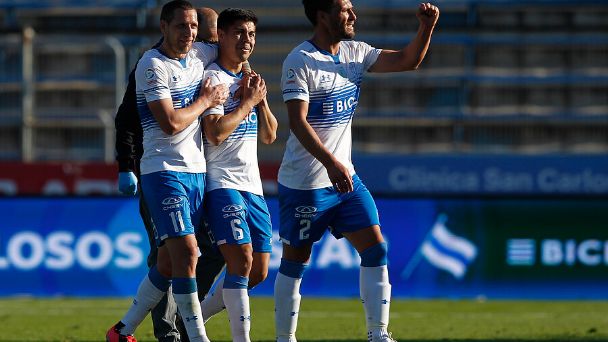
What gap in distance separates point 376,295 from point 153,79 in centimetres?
192

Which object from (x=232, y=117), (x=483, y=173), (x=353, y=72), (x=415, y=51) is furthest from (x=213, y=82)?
(x=483, y=173)

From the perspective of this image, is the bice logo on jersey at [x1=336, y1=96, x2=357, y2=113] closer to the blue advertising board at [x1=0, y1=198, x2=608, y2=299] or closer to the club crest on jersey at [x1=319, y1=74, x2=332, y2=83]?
the club crest on jersey at [x1=319, y1=74, x2=332, y2=83]

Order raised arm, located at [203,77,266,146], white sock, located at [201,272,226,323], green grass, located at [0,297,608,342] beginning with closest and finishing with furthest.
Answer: raised arm, located at [203,77,266,146] < white sock, located at [201,272,226,323] < green grass, located at [0,297,608,342]

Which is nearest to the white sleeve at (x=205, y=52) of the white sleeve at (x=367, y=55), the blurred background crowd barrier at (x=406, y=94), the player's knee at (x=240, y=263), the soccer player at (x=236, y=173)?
the soccer player at (x=236, y=173)

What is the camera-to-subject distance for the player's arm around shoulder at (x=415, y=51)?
7.53 m

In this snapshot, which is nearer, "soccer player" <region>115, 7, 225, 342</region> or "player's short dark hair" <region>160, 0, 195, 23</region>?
"player's short dark hair" <region>160, 0, 195, 23</region>

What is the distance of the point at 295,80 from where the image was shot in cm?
728

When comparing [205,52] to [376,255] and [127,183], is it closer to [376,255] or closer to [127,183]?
[127,183]

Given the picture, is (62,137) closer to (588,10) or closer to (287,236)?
(588,10)

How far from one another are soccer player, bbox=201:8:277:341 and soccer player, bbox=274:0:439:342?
0.19 m

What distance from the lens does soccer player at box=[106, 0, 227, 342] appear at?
280 inches

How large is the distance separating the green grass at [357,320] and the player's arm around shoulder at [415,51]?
8.86 feet

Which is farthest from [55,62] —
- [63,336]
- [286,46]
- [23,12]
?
[63,336]

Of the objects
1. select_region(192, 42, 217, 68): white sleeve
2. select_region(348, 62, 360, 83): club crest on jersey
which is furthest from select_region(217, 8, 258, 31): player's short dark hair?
select_region(348, 62, 360, 83): club crest on jersey
